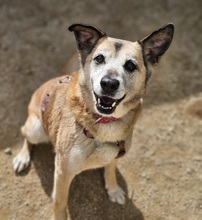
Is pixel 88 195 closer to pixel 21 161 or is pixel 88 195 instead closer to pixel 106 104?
pixel 21 161

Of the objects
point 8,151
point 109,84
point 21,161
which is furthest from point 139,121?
point 109,84

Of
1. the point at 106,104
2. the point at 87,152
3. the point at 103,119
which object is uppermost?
the point at 106,104

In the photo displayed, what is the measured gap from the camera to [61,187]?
3977 millimetres

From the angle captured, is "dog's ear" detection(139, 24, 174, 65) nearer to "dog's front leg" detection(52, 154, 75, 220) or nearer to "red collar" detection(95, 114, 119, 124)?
"red collar" detection(95, 114, 119, 124)

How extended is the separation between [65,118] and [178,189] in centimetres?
183

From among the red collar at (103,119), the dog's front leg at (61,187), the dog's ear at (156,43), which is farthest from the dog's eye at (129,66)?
the dog's front leg at (61,187)

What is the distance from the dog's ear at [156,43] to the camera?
11.9 feet

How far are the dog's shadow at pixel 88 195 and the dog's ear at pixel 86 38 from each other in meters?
1.66

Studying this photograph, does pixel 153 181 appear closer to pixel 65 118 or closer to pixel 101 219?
pixel 101 219

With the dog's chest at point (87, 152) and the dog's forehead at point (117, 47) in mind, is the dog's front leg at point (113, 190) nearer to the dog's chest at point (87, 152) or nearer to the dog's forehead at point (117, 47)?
the dog's chest at point (87, 152)

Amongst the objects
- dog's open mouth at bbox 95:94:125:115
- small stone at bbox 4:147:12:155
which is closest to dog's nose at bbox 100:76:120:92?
dog's open mouth at bbox 95:94:125:115

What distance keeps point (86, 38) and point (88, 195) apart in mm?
1921

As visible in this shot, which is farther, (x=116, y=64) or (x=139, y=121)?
(x=139, y=121)

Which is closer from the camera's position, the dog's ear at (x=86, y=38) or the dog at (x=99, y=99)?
the dog at (x=99, y=99)
